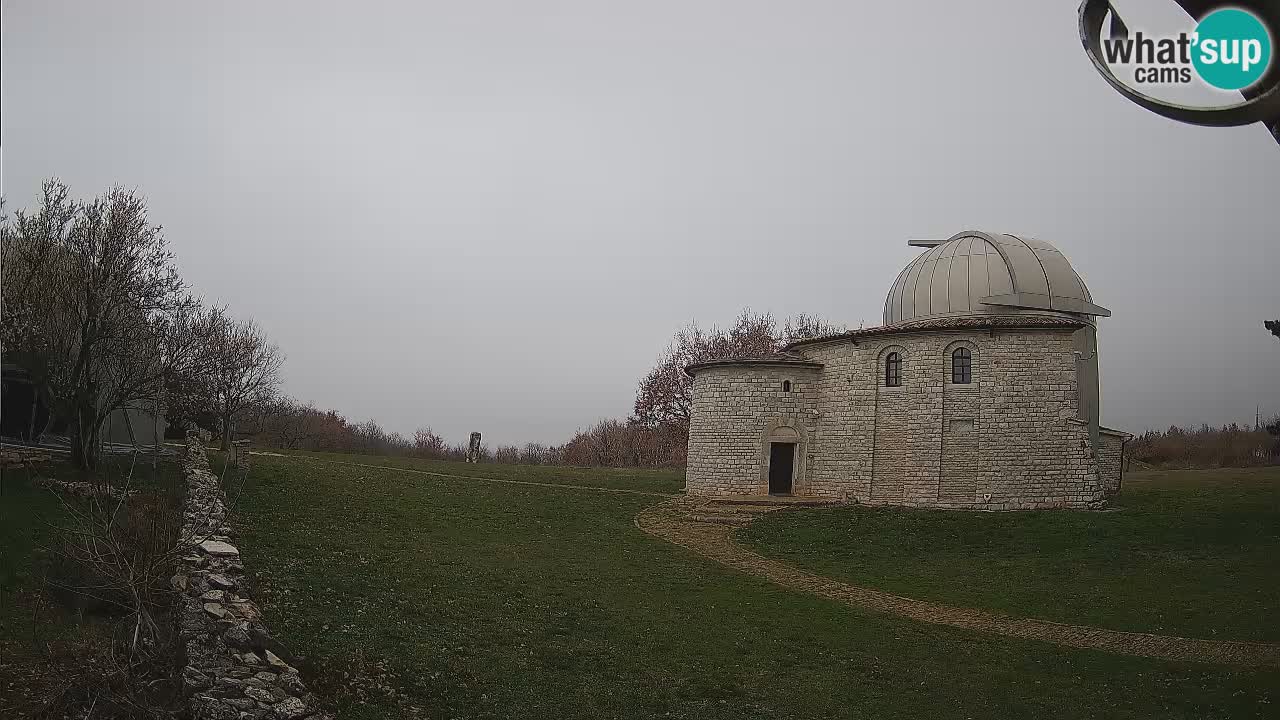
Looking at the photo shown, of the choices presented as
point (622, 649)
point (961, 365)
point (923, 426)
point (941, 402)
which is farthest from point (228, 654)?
point (961, 365)

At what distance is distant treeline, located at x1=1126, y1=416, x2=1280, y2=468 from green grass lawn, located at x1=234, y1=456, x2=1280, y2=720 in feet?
96.5

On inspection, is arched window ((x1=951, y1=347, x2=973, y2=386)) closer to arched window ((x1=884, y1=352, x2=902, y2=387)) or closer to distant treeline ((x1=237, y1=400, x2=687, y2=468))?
arched window ((x1=884, y1=352, x2=902, y2=387))

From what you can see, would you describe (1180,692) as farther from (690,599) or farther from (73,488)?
(73,488)

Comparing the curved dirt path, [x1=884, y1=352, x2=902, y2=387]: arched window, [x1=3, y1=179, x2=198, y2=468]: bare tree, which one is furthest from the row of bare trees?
[x1=884, y1=352, x2=902, y2=387]: arched window

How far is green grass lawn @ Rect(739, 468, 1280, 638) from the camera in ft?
48.1

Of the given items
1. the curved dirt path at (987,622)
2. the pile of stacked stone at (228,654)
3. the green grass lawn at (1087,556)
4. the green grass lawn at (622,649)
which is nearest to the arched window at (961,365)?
the green grass lawn at (1087,556)

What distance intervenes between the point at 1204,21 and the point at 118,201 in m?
23.3

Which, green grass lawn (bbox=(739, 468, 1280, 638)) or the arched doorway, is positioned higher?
the arched doorway

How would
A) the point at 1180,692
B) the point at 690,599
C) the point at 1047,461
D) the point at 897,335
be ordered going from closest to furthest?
the point at 1180,692
the point at 690,599
the point at 1047,461
the point at 897,335

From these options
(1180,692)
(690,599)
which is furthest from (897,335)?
(1180,692)

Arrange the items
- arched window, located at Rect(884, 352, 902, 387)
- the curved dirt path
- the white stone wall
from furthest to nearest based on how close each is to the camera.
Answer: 1. arched window, located at Rect(884, 352, 902, 387)
2. the white stone wall
3. the curved dirt path

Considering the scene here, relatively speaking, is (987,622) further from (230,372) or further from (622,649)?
(230,372)

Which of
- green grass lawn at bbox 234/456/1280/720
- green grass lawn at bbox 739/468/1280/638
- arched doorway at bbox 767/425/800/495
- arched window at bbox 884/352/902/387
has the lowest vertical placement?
green grass lawn at bbox 234/456/1280/720

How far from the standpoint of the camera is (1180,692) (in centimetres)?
1046
